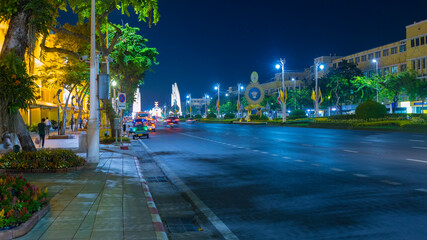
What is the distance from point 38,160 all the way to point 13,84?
8.78 ft

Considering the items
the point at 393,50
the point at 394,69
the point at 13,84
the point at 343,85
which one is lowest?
the point at 13,84

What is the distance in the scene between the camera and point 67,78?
36.4m

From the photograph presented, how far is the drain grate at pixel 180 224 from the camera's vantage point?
6.84 meters

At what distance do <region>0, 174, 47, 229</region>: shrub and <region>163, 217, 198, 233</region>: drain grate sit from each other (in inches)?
89.9

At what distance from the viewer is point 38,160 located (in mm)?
12695

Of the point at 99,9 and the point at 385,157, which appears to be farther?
the point at 99,9

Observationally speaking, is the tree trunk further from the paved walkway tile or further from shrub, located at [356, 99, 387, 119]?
shrub, located at [356, 99, 387, 119]

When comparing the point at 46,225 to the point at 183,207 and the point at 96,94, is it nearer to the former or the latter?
the point at 183,207

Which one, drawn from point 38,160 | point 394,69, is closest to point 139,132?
point 38,160

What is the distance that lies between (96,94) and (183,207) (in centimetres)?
879

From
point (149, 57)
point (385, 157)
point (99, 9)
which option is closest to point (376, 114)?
point (149, 57)

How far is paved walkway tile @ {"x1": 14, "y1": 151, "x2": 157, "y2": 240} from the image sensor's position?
5.96 m

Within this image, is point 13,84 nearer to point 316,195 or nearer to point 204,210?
point 204,210

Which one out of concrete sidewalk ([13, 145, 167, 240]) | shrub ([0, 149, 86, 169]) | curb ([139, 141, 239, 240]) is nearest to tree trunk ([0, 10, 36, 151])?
shrub ([0, 149, 86, 169])
